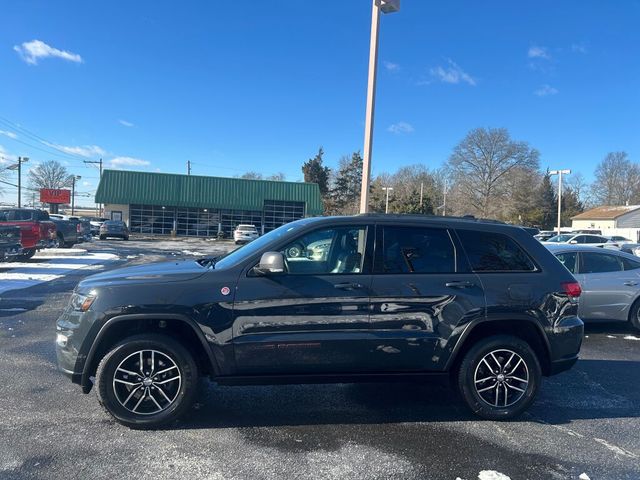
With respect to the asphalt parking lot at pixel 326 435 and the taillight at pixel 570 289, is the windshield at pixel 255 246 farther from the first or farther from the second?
the taillight at pixel 570 289

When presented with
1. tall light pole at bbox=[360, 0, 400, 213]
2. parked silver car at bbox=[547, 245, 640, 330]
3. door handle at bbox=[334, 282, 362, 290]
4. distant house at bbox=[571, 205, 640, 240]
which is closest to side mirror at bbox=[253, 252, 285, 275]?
door handle at bbox=[334, 282, 362, 290]

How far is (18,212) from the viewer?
62.3 feet

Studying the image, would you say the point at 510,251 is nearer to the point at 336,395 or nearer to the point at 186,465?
the point at 336,395

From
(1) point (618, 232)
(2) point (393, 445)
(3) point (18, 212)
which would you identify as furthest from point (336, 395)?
(1) point (618, 232)

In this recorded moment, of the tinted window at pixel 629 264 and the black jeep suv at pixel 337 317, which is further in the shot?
the tinted window at pixel 629 264

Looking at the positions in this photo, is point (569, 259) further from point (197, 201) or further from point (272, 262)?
point (197, 201)

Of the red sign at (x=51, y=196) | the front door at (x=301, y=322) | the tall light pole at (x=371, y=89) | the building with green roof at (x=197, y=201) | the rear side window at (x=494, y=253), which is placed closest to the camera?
the front door at (x=301, y=322)

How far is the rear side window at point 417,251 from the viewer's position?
172 inches

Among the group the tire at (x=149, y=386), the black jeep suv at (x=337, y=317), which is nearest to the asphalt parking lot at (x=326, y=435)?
the tire at (x=149, y=386)

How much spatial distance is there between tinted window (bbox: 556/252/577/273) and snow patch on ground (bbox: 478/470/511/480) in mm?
5407

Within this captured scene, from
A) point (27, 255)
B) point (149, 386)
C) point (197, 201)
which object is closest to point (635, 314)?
point (149, 386)

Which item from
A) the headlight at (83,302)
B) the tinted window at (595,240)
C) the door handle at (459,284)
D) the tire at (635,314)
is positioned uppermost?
the tinted window at (595,240)

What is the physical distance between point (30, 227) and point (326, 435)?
1671cm

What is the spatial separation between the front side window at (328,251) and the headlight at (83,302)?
1.58 metres
